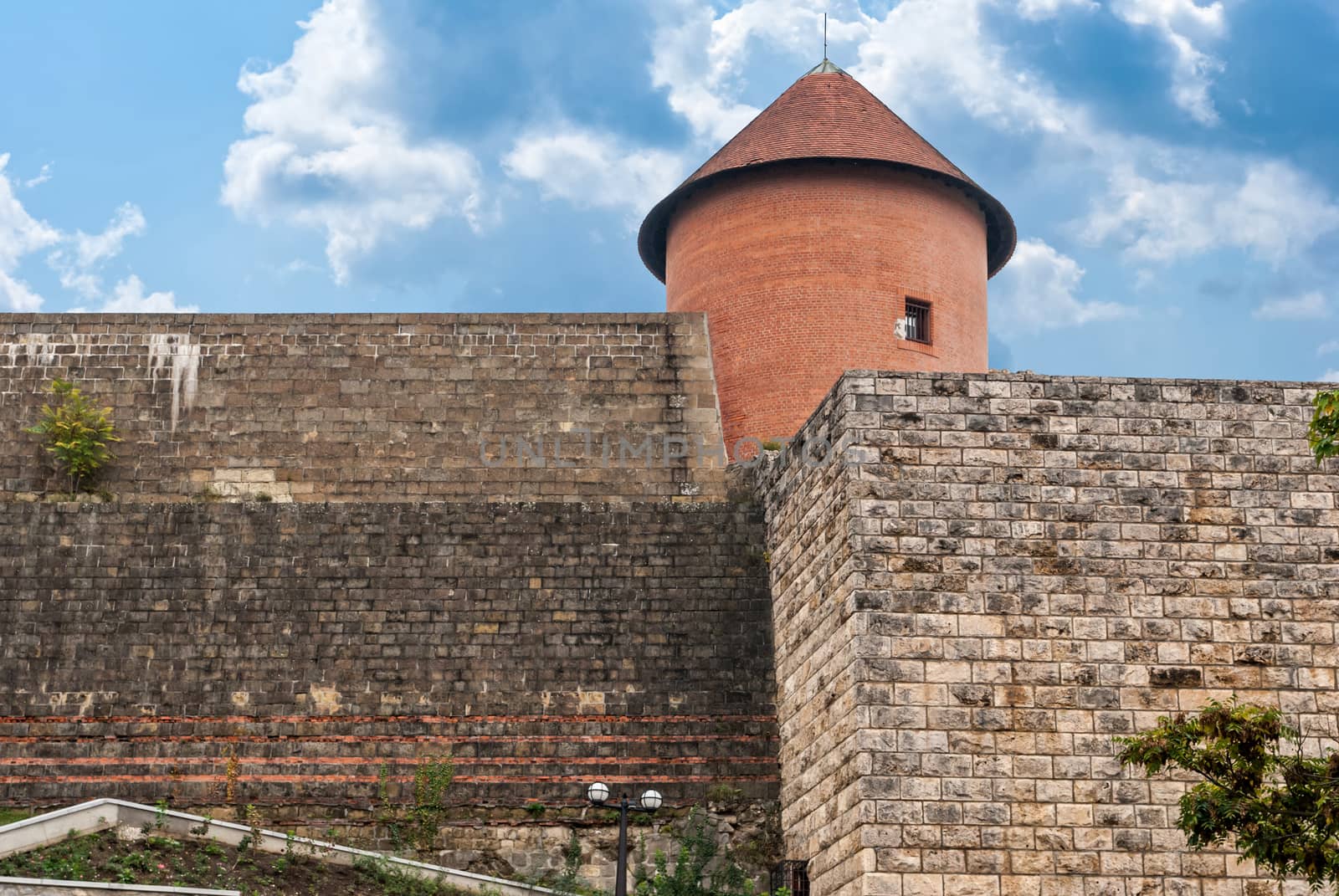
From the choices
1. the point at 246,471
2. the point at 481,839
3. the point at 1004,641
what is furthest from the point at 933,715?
the point at 246,471

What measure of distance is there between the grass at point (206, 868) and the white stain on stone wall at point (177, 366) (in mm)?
5594

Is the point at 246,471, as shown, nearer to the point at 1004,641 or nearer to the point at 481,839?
the point at 481,839

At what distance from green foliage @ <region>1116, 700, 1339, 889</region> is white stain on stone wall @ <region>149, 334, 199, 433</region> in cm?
1108

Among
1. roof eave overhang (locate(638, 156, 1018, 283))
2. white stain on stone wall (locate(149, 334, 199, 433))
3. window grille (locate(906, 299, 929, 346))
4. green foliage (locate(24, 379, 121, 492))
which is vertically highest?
roof eave overhang (locate(638, 156, 1018, 283))

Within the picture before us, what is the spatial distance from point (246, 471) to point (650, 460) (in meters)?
4.22

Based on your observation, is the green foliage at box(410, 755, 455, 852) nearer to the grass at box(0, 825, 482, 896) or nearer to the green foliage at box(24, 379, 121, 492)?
the grass at box(0, 825, 482, 896)

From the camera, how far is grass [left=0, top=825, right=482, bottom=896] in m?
13.0

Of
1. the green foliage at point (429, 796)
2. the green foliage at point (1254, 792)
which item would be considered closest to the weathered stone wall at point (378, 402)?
the green foliage at point (429, 796)

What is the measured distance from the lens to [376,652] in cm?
1644

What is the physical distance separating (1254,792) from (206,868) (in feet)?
26.1

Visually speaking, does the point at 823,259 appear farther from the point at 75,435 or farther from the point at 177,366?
the point at 75,435

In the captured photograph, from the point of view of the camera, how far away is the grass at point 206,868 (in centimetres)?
1298

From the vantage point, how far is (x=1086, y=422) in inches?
537

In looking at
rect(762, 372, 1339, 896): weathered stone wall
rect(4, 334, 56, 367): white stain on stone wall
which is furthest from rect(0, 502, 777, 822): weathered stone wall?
rect(762, 372, 1339, 896): weathered stone wall
